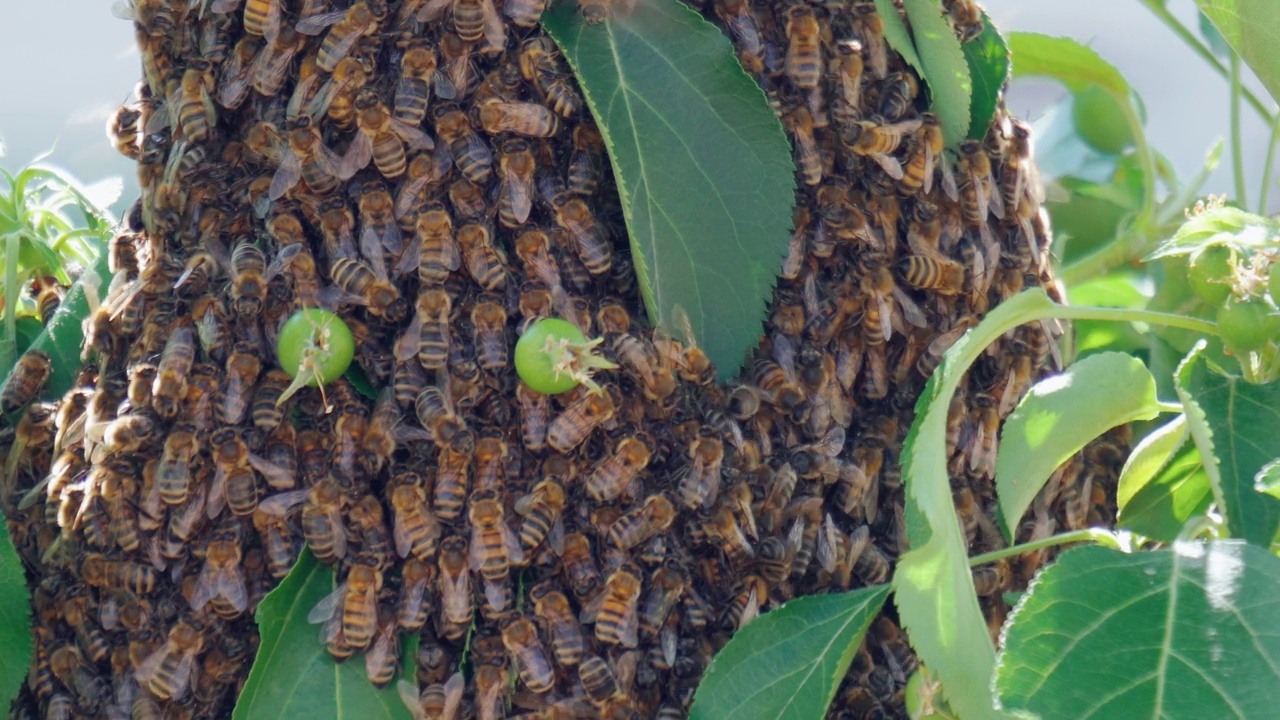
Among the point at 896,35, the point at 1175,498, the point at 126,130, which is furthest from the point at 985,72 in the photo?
the point at 126,130

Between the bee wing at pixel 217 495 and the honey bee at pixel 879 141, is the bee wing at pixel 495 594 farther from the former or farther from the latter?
the honey bee at pixel 879 141

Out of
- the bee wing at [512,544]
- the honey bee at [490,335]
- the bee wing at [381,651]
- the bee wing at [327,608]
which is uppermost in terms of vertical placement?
the honey bee at [490,335]

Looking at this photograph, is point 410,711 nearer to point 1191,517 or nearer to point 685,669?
point 685,669

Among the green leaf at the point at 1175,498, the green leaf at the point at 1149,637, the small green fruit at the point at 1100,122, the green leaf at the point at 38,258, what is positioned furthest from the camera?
the small green fruit at the point at 1100,122

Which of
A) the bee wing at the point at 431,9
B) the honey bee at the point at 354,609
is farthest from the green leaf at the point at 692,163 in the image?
the honey bee at the point at 354,609

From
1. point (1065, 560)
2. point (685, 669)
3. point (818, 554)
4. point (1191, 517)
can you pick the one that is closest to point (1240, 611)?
point (1065, 560)
